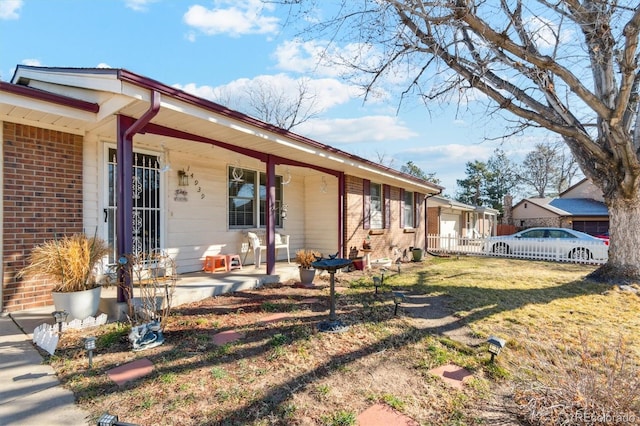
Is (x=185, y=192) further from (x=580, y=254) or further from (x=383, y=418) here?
(x=580, y=254)

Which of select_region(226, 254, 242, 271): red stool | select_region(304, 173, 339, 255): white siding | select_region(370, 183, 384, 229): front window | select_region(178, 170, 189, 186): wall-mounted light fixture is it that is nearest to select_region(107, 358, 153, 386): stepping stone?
select_region(226, 254, 242, 271): red stool

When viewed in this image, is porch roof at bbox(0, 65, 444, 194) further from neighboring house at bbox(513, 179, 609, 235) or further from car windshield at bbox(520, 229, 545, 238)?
neighboring house at bbox(513, 179, 609, 235)

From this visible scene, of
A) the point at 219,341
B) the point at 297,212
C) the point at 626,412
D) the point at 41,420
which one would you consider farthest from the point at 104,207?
the point at 626,412

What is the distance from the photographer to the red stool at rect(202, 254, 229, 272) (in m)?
6.75

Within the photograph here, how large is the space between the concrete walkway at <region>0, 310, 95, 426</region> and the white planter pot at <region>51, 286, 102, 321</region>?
16.9 inches

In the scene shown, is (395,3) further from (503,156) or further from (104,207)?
(503,156)

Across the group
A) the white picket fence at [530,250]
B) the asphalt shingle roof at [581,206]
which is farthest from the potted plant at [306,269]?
the asphalt shingle roof at [581,206]

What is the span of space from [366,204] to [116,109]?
22.8 ft

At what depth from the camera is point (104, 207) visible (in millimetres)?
5332

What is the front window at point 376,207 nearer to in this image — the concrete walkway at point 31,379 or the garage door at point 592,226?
the concrete walkway at point 31,379

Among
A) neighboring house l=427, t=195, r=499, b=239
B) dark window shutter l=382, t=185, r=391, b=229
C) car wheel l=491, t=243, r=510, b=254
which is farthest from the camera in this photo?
neighboring house l=427, t=195, r=499, b=239

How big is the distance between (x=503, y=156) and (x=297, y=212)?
122 feet

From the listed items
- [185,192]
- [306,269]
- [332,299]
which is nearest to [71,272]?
[185,192]

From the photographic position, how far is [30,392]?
261cm
